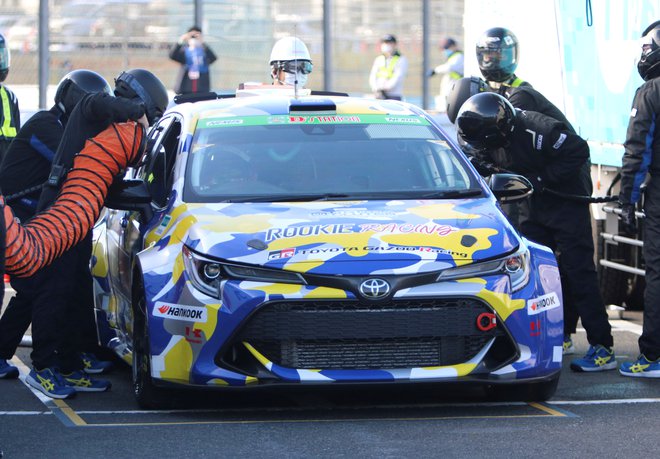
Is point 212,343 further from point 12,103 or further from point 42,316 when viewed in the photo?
point 12,103

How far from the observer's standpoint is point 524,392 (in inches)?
306

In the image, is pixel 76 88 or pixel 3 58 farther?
pixel 3 58

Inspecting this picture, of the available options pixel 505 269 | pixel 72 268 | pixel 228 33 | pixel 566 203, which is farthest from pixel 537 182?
pixel 228 33

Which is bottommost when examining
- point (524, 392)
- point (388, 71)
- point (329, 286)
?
point (524, 392)

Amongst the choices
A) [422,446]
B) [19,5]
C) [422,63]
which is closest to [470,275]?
[422,446]

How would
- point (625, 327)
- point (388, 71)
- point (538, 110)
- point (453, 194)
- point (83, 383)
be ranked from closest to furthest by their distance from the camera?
point (453, 194), point (83, 383), point (538, 110), point (625, 327), point (388, 71)

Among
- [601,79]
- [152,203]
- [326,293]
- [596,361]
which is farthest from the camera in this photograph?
[601,79]

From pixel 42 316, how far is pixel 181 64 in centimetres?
1340

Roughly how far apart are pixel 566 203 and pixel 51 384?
310cm

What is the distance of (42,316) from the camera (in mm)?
8188

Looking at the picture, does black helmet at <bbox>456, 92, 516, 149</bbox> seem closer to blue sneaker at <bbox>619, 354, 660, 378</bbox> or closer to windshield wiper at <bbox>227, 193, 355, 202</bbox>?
windshield wiper at <bbox>227, 193, 355, 202</bbox>

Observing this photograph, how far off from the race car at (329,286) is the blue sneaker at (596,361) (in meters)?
1.36

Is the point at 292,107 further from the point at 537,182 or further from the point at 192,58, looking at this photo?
the point at 192,58

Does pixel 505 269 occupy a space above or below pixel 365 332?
above
